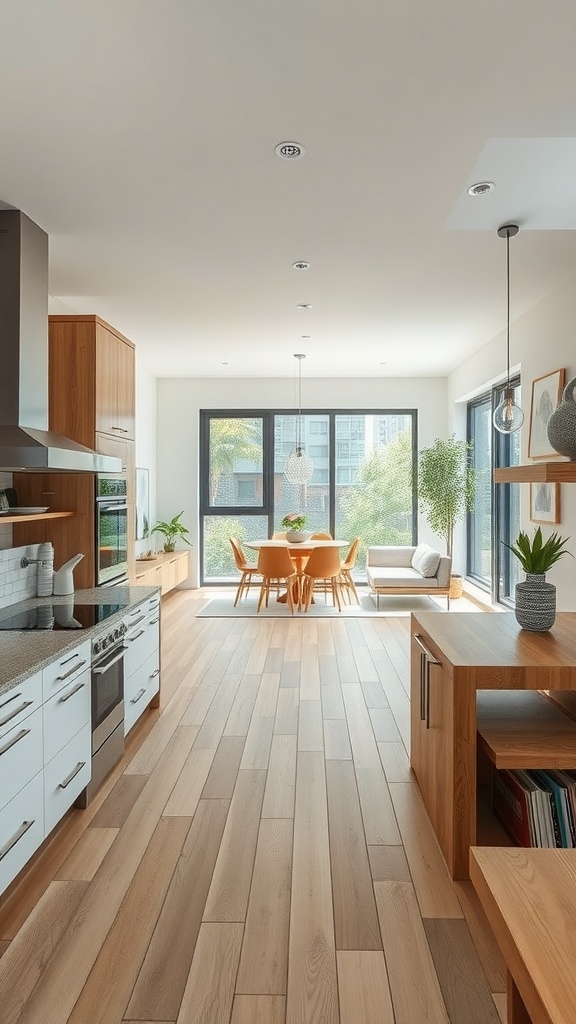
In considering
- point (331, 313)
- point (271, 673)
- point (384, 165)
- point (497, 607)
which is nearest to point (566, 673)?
point (384, 165)

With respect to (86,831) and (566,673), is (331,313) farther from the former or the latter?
(86,831)

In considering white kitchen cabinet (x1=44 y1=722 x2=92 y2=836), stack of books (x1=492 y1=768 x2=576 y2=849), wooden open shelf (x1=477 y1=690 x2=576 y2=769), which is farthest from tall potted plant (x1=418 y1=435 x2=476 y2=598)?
white kitchen cabinet (x1=44 y1=722 x2=92 y2=836)

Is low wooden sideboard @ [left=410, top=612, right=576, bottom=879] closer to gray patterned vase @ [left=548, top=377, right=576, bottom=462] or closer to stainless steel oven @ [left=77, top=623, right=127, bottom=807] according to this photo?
gray patterned vase @ [left=548, top=377, right=576, bottom=462]

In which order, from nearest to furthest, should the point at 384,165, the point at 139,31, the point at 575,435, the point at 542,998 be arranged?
the point at 542,998 < the point at 139,31 < the point at 575,435 < the point at 384,165

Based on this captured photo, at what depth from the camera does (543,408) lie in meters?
4.95

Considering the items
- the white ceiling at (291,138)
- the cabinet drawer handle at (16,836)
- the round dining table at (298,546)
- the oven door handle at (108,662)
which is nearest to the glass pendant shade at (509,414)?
the white ceiling at (291,138)

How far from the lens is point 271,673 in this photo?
4832 mm

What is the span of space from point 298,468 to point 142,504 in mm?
2059

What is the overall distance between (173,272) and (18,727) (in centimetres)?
325

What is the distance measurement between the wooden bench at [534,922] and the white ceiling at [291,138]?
2.25m

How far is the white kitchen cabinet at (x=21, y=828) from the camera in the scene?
200cm

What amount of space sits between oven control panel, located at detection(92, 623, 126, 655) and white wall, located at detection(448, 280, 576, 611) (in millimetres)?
3123

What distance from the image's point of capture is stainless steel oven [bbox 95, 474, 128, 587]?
4.06m

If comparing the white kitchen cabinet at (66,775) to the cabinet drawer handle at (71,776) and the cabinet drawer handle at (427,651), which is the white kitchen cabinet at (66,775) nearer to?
the cabinet drawer handle at (71,776)
